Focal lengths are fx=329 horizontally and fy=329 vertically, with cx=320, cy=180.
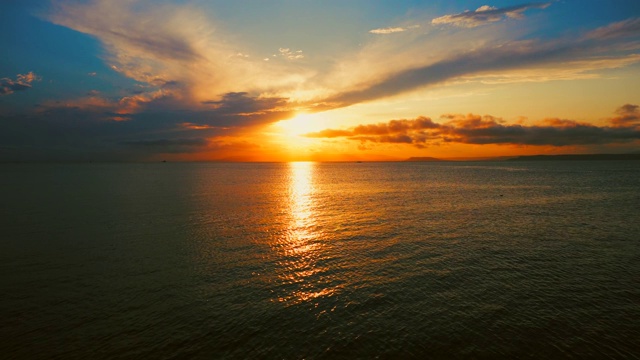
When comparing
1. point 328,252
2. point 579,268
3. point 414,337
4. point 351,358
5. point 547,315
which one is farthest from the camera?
point 328,252

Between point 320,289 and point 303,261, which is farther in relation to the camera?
Answer: point 303,261

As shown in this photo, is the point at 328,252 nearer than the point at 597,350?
No

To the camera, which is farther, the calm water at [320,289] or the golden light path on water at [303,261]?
the golden light path on water at [303,261]

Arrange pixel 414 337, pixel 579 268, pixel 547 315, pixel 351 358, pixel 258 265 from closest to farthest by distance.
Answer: pixel 351 358
pixel 414 337
pixel 547 315
pixel 579 268
pixel 258 265

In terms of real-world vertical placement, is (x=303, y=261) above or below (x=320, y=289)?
below

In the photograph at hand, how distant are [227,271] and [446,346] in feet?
73.5

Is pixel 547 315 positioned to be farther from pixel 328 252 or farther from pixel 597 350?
pixel 328 252

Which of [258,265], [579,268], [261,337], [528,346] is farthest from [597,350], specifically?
[258,265]

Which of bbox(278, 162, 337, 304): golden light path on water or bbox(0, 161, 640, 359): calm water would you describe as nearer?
bbox(0, 161, 640, 359): calm water

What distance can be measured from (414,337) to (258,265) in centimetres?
1982

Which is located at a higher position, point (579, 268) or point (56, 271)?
point (56, 271)

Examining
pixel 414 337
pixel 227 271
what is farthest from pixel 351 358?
pixel 227 271

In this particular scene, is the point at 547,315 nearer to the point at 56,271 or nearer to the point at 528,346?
the point at 528,346

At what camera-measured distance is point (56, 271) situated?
3394 centimetres
